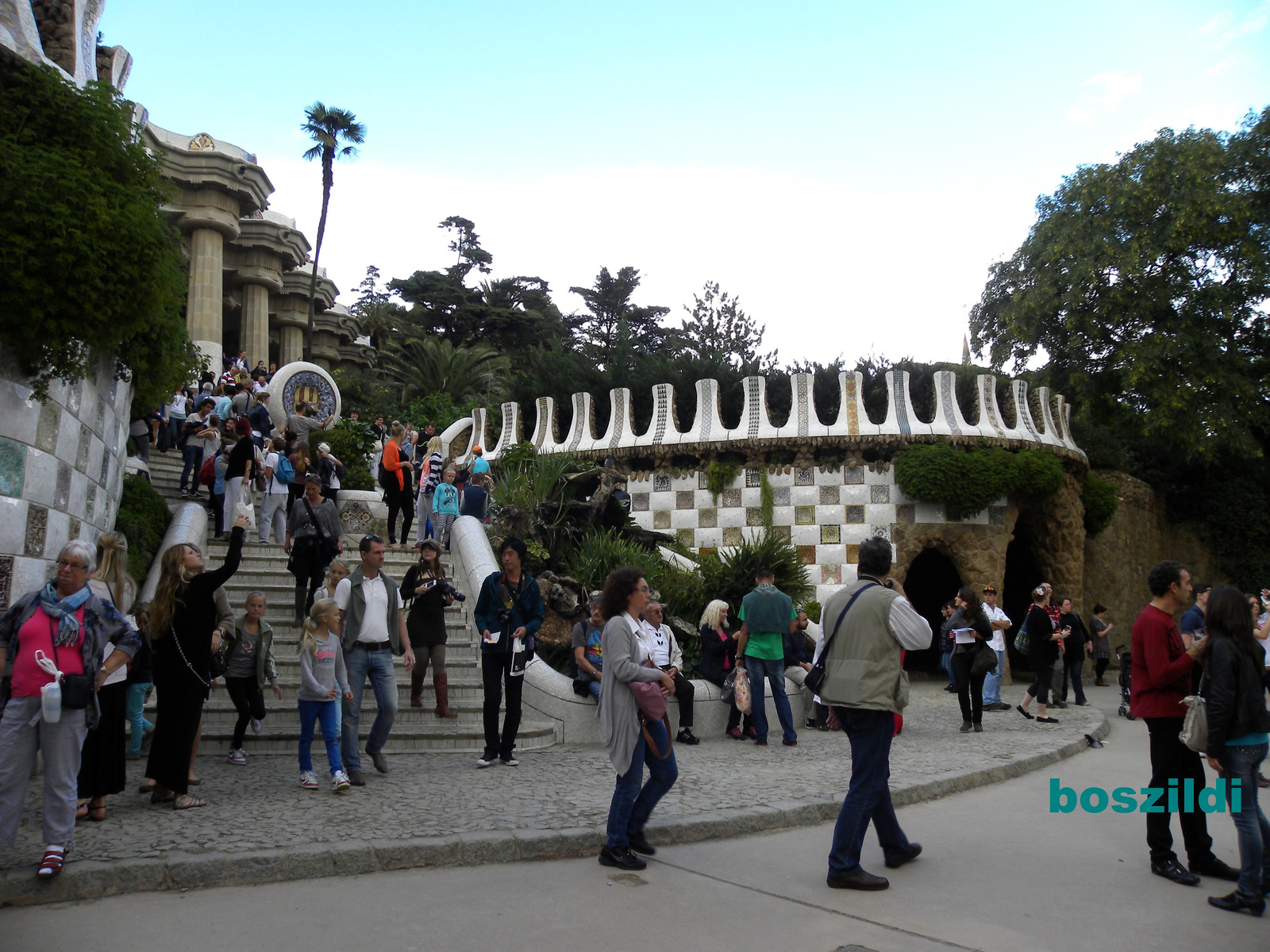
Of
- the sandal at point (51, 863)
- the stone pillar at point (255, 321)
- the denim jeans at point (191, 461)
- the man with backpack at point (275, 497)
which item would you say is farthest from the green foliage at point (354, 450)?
the stone pillar at point (255, 321)

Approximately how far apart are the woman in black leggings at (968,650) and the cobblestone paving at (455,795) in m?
0.80

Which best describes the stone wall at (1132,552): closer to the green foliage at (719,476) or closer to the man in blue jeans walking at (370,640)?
the green foliage at (719,476)

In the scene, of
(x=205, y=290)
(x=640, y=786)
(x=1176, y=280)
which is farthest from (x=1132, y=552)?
(x=205, y=290)

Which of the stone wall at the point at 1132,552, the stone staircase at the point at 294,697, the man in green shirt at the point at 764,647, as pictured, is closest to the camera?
the stone staircase at the point at 294,697

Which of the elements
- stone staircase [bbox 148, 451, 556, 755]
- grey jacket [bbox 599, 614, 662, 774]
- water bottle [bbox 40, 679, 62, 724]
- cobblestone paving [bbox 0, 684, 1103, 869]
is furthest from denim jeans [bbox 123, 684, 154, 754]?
grey jacket [bbox 599, 614, 662, 774]

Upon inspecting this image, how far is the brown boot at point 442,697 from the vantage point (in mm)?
8727

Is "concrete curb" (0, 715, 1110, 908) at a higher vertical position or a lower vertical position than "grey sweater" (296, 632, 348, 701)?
lower

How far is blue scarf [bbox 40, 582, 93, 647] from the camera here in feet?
15.5

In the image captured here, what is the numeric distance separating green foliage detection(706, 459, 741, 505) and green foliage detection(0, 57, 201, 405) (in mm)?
11539

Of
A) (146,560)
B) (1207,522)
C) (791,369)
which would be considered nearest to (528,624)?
(146,560)

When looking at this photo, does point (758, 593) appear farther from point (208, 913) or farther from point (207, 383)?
point (207, 383)

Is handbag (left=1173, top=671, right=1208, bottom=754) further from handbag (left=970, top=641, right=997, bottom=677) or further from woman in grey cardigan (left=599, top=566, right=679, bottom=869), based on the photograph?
handbag (left=970, top=641, right=997, bottom=677)

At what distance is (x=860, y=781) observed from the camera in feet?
15.9

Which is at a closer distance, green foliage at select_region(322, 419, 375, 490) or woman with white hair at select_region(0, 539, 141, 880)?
woman with white hair at select_region(0, 539, 141, 880)
